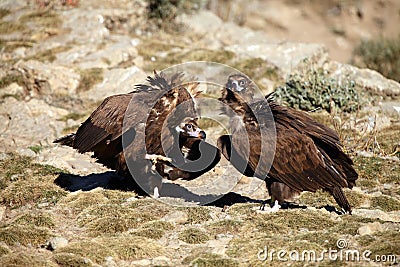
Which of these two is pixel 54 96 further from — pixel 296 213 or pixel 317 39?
pixel 317 39

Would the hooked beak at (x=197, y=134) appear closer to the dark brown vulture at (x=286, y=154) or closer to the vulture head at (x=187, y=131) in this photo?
the vulture head at (x=187, y=131)

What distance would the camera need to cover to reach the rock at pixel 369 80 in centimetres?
1644

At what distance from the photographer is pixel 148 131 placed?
9.10 meters

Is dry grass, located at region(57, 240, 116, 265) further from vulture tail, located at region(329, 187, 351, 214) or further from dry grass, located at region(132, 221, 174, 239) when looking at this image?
vulture tail, located at region(329, 187, 351, 214)

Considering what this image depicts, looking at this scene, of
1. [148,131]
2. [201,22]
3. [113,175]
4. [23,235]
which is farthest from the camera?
[201,22]

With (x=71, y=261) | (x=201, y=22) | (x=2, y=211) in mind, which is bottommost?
(x=2, y=211)

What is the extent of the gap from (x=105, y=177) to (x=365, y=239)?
209 inches

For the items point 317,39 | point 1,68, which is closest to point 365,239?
point 1,68

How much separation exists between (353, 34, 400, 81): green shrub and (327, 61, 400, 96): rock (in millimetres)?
4163

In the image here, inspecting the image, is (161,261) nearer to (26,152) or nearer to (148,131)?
(148,131)

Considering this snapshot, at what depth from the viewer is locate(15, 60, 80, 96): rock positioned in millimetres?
15938

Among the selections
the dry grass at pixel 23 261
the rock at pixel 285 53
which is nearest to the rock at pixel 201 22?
the rock at pixel 285 53

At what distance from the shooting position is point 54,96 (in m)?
15.9

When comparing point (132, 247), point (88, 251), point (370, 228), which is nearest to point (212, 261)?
point (132, 247)
